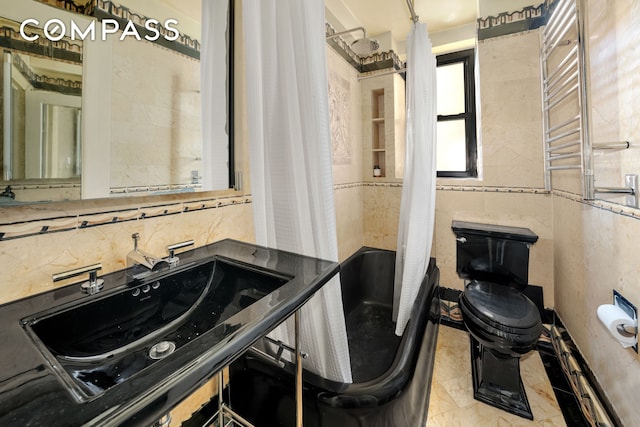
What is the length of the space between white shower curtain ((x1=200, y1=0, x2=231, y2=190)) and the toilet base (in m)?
1.71

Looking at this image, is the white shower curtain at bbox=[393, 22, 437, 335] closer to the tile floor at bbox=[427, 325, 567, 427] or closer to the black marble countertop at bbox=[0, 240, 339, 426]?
the tile floor at bbox=[427, 325, 567, 427]

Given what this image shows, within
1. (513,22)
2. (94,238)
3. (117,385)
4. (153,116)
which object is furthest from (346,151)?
(117,385)

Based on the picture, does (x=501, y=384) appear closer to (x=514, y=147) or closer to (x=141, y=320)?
(x=514, y=147)

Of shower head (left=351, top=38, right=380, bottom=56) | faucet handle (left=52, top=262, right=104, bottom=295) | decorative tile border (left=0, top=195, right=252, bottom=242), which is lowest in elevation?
faucet handle (left=52, top=262, right=104, bottom=295)

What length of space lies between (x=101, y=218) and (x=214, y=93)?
2.17 ft

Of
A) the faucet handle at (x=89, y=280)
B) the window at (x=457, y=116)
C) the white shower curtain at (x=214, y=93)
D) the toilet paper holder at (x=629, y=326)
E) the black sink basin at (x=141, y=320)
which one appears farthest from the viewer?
the window at (x=457, y=116)

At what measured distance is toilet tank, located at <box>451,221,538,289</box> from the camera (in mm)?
1790

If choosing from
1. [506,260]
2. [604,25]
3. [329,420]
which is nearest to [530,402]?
[506,260]

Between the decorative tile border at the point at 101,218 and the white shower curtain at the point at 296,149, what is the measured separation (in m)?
0.22

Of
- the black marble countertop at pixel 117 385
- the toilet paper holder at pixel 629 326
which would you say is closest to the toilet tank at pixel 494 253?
the toilet paper holder at pixel 629 326

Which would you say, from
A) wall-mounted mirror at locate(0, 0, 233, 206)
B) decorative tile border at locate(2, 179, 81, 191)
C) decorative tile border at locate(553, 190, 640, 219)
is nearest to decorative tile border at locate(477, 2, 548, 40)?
decorative tile border at locate(553, 190, 640, 219)

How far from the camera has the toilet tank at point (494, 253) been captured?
179 cm

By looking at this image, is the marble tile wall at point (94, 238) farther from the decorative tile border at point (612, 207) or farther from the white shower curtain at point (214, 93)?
the decorative tile border at point (612, 207)

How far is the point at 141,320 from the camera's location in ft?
2.46
